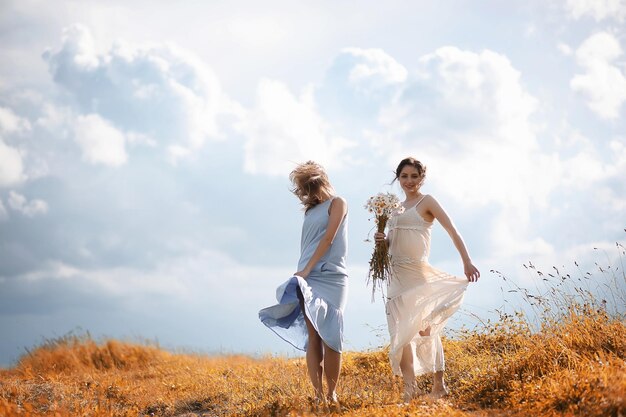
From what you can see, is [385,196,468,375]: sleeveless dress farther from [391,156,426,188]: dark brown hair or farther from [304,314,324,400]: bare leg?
[304,314,324,400]: bare leg

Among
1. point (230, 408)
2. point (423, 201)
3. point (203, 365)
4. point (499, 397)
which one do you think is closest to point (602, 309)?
point (499, 397)

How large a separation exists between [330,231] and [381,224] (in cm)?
85

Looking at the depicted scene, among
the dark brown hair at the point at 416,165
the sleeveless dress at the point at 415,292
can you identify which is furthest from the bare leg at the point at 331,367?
the dark brown hair at the point at 416,165

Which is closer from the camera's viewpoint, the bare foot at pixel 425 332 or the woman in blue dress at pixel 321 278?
the woman in blue dress at pixel 321 278

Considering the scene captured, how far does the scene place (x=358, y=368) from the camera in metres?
10.9

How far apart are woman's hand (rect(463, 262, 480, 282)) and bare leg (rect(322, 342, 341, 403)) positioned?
1.72 metres

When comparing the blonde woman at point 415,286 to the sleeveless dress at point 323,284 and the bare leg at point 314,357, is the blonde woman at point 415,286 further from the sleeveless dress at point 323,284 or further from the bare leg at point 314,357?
the bare leg at point 314,357

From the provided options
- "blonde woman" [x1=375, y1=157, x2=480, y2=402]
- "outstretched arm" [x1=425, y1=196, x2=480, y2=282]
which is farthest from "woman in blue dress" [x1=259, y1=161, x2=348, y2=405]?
"outstretched arm" [x1=425, y1=196, x2=480, y2=282]

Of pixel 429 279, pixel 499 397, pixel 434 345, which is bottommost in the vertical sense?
pixel 499 397

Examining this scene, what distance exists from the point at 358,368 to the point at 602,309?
4.20 metres

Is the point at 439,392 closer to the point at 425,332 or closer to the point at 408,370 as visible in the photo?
the point at 408,370

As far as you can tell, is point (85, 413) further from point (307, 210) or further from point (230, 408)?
point (307, 210)

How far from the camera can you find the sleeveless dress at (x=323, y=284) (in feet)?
22.3

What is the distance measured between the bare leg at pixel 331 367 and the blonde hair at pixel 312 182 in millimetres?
1648
